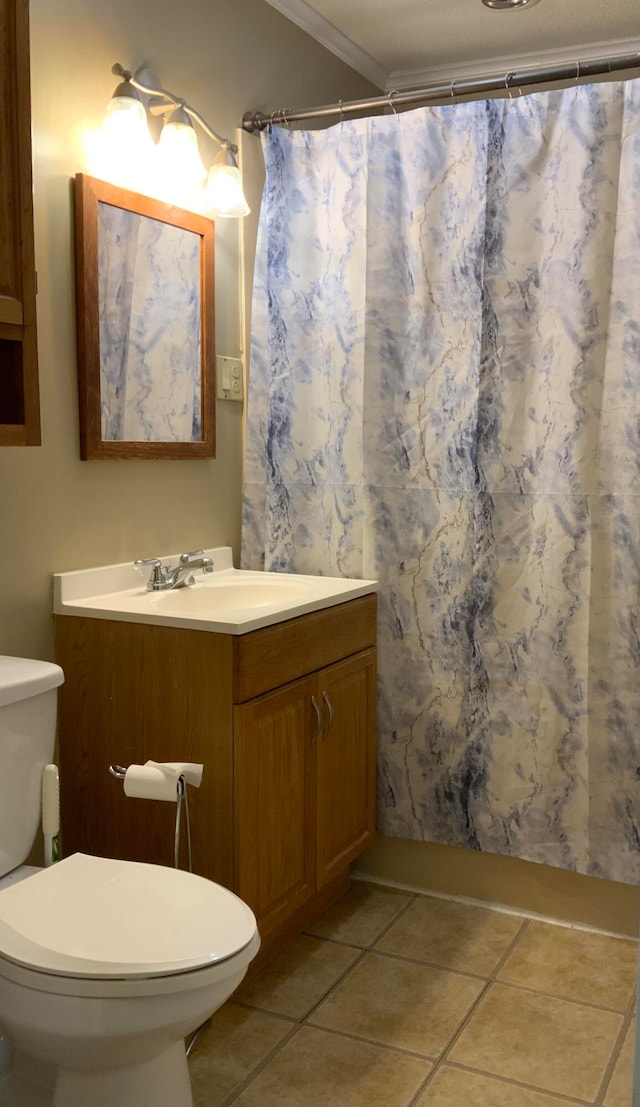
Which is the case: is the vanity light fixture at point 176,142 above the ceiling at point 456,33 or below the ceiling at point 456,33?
below

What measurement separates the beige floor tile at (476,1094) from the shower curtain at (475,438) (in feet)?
2.35

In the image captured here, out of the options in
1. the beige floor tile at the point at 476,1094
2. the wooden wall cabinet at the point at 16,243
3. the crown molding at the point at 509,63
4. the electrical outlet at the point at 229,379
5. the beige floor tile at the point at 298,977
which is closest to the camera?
the wooden wall cabinet at the point at 16,243

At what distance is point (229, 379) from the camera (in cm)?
274

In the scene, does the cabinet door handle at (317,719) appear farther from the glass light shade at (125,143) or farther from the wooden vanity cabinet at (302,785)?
the glass light shade at (125,143)

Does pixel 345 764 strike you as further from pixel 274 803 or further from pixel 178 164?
pixel 178 164

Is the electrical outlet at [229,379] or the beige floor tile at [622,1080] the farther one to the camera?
the electrical outlet at [229,379]

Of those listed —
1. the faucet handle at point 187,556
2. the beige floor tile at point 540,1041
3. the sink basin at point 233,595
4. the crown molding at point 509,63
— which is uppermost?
the crown molding at point 509,63

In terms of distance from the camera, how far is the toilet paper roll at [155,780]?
1922mm

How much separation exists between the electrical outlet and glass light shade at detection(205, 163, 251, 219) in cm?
39

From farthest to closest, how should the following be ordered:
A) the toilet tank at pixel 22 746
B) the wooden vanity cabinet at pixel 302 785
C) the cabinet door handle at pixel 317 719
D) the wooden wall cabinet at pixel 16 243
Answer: the cabinet door handle at pixel 317 719
the wooden vanity cabinet at pixel 302 785
the toilet tank at pixel 22 746
the wooden wall cabinet at pixel 16 243

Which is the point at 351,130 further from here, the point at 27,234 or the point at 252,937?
the point at 252,937

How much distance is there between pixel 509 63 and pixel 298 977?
2747 mm

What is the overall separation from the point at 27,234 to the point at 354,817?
5.46 ft

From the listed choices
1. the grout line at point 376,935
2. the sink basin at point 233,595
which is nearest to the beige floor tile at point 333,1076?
the grout line at point 376,935
